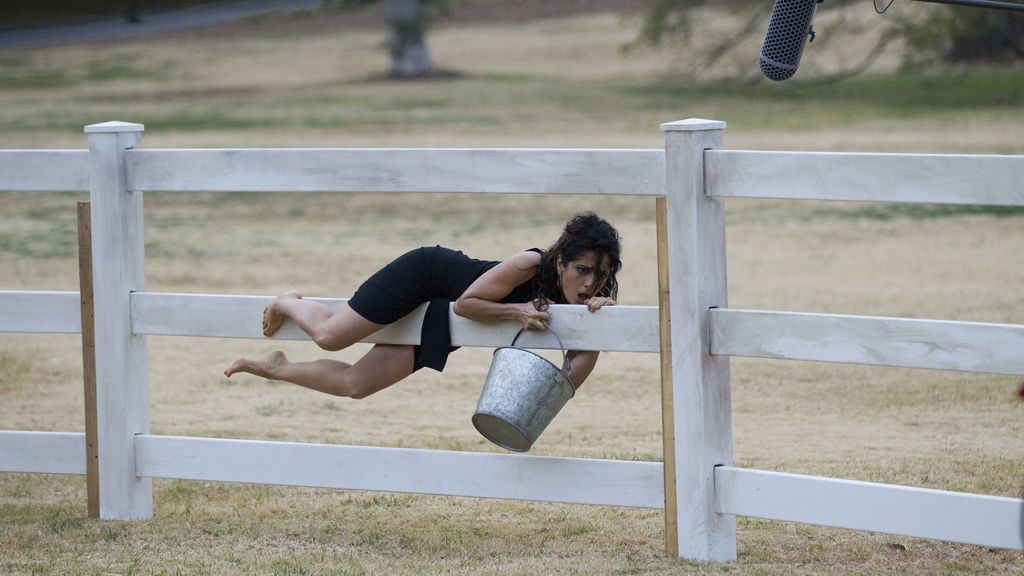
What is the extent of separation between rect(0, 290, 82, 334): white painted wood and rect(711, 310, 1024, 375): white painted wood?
262 cm

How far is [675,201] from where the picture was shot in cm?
468

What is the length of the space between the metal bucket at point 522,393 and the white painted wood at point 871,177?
83cm

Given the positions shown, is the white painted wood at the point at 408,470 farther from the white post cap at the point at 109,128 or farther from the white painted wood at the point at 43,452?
the white post cap at the point at 109,128

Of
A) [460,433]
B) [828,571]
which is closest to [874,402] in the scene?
[460,433]

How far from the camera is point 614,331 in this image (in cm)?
481

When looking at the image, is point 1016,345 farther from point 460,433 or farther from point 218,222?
point 218,222

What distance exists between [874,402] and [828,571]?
3566 mm

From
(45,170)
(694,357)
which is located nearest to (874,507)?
(694,357)

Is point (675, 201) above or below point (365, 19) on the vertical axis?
below

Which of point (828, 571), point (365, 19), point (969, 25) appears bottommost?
point (828, 571)

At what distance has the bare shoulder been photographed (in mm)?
4930

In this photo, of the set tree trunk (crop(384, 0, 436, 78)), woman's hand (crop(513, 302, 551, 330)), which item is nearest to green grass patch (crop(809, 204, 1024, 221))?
woman's hand (crop(513, 302, 551, 330))

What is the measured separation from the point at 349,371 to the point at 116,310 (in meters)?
0.96

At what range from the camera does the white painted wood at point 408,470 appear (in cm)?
485
